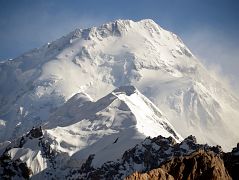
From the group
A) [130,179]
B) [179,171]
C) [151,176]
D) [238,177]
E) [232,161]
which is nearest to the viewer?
[130,179]

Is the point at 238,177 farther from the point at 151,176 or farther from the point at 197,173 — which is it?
the point at 151,176

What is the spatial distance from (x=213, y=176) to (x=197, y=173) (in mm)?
3649

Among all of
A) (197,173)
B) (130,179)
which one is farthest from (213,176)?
(130,179)

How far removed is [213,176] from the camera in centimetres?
13662

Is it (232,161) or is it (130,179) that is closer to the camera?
(130,179)

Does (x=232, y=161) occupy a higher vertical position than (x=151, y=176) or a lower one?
higher

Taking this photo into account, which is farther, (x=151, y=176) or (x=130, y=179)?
(x=151, y=176)

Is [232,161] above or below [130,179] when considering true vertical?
above

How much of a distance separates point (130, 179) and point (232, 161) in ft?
243

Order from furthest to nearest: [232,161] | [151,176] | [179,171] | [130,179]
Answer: [232,161]
[179,171]
[151,176]
[130,179]

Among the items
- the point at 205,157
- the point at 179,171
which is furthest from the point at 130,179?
the point at 205,157

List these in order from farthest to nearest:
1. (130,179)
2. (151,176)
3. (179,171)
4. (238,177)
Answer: (238,177) → (179,171) → (151,176) → (130,179)

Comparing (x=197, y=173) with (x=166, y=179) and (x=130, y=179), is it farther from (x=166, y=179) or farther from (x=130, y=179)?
(x=130, y=179)

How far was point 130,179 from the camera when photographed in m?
113
